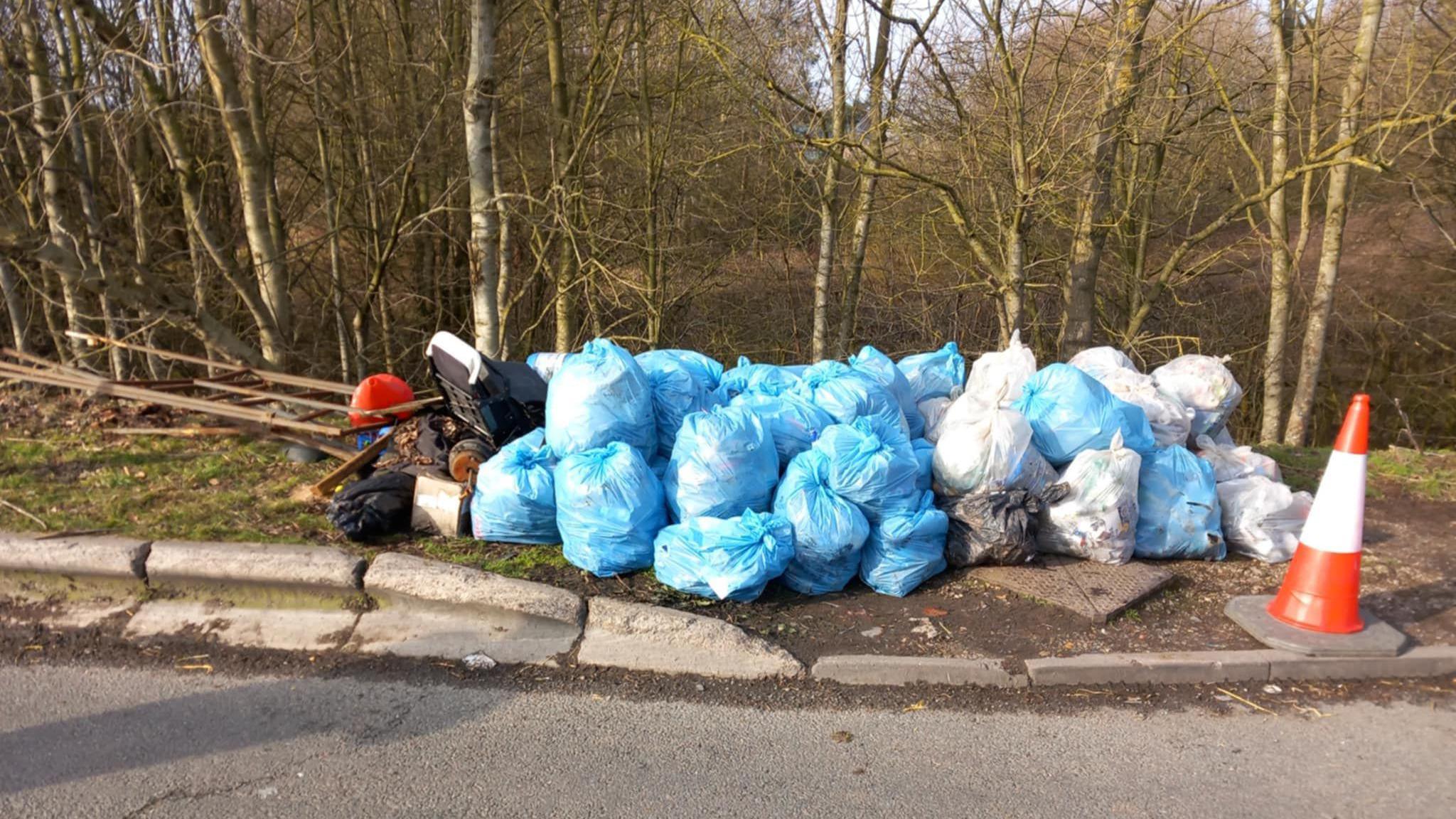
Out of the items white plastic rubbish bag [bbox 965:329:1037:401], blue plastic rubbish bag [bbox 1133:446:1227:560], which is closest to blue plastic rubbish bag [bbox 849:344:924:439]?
white plastic rubbish bag [bbox 965:329:1037:401]

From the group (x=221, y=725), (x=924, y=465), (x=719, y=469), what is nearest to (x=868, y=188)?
(x=924, y=465)

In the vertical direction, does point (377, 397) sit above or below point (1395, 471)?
above

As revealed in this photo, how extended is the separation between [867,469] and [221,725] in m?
2.60

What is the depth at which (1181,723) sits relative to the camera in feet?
9.40

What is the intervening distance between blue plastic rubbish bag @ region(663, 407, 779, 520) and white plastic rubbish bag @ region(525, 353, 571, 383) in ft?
5.03

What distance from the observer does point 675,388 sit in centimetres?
449

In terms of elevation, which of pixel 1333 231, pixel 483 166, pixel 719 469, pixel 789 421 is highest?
pixel 483 166

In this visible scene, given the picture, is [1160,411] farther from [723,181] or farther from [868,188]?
[723,181]

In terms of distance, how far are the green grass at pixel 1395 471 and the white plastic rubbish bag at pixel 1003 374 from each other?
77.2 inches

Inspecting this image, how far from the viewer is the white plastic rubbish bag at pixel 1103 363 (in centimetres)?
511

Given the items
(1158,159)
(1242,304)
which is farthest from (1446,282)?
(1158,159)

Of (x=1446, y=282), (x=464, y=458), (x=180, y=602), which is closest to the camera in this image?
(x=180, y=602)

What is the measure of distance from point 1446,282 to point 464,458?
14.7 meters

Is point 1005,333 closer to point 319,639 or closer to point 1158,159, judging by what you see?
point 1158,159
